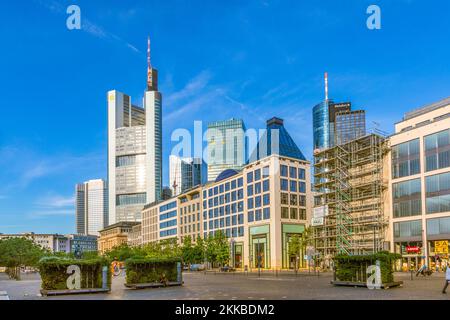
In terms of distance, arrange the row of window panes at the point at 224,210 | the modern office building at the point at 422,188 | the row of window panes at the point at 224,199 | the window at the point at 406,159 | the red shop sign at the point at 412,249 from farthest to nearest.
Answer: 1. the row of window panes at the point at 224,199
2. the row of window panes at the point at 224,210
3. the window at the point at 406,159
4. the red shop sign at the point at 412,249
5. the modern office building at the point at 422,188

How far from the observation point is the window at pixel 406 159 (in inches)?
2985

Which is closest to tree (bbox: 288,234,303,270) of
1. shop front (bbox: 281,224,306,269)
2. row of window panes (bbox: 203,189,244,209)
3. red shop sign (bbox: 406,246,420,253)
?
shop front (bbox: 281,224,306,269)

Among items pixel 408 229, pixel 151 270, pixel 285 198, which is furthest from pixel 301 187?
pixel 151 270

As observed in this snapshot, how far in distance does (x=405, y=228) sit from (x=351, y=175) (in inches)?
590

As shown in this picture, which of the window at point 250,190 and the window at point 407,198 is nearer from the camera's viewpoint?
the window at point 407,198

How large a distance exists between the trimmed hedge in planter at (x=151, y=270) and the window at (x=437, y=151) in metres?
47.5

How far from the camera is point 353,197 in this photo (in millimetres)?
87312

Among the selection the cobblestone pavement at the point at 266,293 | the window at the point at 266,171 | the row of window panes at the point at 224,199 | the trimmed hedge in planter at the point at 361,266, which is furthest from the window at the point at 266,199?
the trimmed hedge in planter at the point at 361,266

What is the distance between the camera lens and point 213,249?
112938 millimetres

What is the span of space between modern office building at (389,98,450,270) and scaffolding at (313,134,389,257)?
92.0 inches

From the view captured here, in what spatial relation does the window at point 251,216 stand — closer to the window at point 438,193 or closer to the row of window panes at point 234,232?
the row of window panes at point 234,232

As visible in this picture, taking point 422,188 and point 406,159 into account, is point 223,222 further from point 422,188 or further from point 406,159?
point 422,188

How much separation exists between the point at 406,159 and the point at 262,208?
3937 centimetres

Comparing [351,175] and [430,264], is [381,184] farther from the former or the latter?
[430,264]
